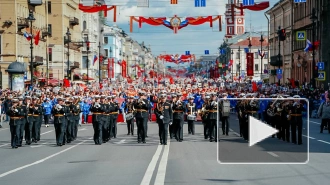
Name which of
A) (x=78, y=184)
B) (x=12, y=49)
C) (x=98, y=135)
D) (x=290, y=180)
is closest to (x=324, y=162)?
(x=290, y=180)

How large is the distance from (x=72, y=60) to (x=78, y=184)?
92.1 metres

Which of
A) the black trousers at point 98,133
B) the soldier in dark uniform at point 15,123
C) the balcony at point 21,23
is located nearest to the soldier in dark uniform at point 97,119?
the black trousers at point 98,133

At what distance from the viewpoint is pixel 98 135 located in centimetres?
2498

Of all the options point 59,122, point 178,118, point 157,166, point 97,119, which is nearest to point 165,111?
point 178,118

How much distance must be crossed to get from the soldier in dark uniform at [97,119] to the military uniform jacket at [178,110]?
9.57 ft

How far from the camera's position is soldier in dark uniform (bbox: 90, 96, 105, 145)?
82.0ft

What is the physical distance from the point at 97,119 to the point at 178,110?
3370 mm

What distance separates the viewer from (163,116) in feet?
81.6

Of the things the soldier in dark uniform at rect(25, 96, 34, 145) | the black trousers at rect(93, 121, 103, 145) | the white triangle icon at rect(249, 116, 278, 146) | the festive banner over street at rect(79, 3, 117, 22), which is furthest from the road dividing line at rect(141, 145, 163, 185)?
the festive banner over street at rect(79, 3, 117, 22)

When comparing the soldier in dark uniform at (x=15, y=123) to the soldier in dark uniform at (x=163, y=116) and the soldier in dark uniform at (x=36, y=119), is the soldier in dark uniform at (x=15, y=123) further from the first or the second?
the soldier in dark uniform at (x=163, y=116)

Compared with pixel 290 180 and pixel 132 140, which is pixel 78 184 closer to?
pixel 290 180

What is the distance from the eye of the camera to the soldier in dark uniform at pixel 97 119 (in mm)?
24984

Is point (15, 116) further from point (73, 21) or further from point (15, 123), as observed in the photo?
point (73, 21)

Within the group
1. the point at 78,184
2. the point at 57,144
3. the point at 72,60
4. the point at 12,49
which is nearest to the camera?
the point at 78,184
